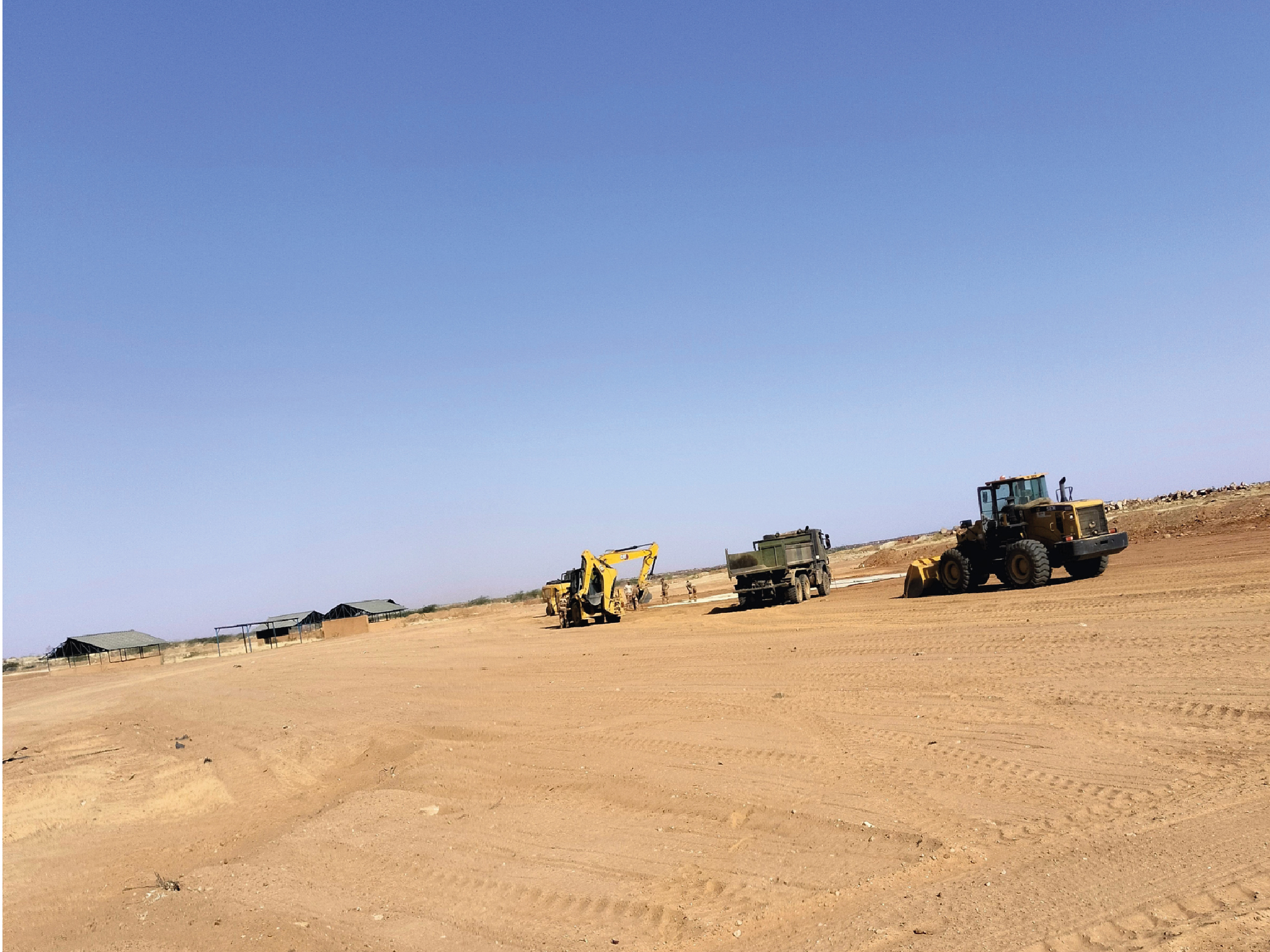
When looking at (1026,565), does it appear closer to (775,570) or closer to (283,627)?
(775,570)

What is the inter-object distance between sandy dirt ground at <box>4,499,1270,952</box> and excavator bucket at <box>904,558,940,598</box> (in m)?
7.02

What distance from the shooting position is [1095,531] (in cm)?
2117

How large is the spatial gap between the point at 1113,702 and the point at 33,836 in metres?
12.2

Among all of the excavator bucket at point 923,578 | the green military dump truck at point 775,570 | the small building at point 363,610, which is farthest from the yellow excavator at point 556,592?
the small building at point 363,610

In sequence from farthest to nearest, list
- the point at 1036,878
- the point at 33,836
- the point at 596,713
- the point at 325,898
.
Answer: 1. the point at 596,713
2. the point at 33,836
3. the point at 325,898
4. the point at 1036,878

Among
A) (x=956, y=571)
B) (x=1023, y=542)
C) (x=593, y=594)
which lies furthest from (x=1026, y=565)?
(x=593, y=594)

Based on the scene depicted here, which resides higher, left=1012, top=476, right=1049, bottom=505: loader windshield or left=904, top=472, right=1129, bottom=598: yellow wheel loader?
left=1012, top=476, right=1049, bottom=505: loader windshield

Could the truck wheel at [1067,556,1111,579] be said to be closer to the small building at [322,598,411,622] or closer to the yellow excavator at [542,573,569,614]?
the yellow excavator at [542,573,569,614]

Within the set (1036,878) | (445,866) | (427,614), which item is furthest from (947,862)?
(427,614)

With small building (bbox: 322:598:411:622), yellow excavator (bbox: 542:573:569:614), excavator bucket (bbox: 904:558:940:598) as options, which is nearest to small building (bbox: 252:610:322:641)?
small building (bbox: 322:598:411:622)

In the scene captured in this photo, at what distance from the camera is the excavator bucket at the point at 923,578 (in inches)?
939

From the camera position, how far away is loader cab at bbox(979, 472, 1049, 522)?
73.3 ft

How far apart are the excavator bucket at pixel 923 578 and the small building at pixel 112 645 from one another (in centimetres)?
5846

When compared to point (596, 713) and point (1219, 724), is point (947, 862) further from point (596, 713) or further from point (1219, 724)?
point (596, 713)
